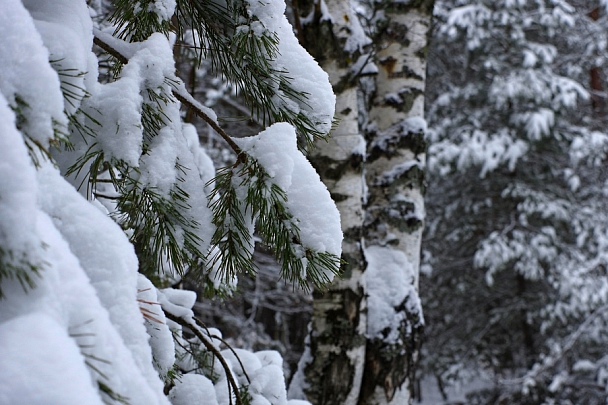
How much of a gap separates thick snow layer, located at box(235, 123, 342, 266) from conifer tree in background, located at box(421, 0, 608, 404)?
6.31m

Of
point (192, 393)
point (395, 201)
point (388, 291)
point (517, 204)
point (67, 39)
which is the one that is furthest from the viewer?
point (517, 204)

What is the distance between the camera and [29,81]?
2.36ft

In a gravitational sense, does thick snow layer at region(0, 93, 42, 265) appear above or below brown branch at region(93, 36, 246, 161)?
below

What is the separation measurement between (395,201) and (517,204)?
6353mm

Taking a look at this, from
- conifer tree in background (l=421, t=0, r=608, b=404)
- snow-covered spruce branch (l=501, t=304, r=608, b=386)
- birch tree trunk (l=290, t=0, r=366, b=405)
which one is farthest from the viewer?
conifer tree in background (l=421, t=0, r=608, b=404)

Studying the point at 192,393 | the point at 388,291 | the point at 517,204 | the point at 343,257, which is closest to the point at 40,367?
the point at 192,393

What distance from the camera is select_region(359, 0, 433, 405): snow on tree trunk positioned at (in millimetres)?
2445

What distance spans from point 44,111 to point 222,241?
53 centimetres

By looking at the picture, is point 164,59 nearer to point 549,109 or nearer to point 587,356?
point 549,109

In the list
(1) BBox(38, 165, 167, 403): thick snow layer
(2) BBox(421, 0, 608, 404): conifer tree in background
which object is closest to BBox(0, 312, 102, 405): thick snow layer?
(1) BBox(38, 165, 167, 403): thick snow layer

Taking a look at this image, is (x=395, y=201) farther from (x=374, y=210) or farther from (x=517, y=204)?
(x=517, y=204)

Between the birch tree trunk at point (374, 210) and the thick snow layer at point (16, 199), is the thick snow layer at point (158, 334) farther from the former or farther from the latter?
the birch tree trunk at point (374, 210)

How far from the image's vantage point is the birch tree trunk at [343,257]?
2342mm

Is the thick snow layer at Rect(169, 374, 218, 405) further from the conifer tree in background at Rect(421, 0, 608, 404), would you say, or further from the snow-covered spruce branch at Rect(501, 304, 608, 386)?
the conifer tree in background at Rect(421, 0, 608, 404)
